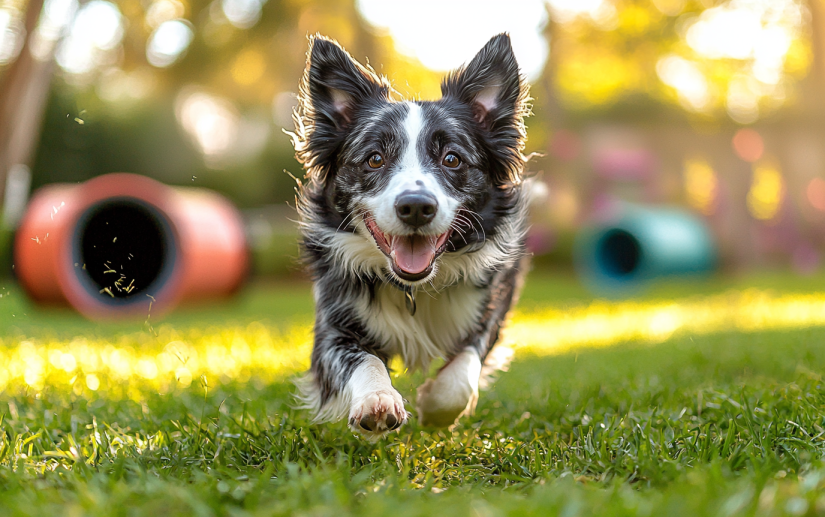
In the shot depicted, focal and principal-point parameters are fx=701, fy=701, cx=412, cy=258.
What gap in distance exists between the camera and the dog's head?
3.03 m

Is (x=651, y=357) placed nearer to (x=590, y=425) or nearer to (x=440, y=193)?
(x=590, y=425)

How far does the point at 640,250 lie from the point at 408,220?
380 inches

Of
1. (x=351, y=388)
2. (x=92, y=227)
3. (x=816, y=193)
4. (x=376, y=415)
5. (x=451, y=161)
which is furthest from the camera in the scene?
(x=816, y=193)

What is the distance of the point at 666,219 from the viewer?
1243cm

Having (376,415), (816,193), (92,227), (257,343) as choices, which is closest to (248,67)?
(816,193)

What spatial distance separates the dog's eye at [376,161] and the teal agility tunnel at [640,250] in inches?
339

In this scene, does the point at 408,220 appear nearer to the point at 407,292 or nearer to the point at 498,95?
the point at 407,292

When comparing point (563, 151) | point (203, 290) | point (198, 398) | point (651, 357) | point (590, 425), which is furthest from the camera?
point (563, 151)

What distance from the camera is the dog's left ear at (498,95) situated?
11.9 feet

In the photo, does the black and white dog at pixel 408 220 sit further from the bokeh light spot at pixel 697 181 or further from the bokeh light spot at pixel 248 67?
the bokeh light spot at pixel 248 67

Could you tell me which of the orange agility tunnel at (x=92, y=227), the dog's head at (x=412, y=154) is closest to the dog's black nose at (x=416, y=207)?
the dog's head at (x=412, y=154)

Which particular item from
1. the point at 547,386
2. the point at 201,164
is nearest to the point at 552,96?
the point at 201,164

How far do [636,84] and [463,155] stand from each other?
827 inches

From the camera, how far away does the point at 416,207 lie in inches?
113
